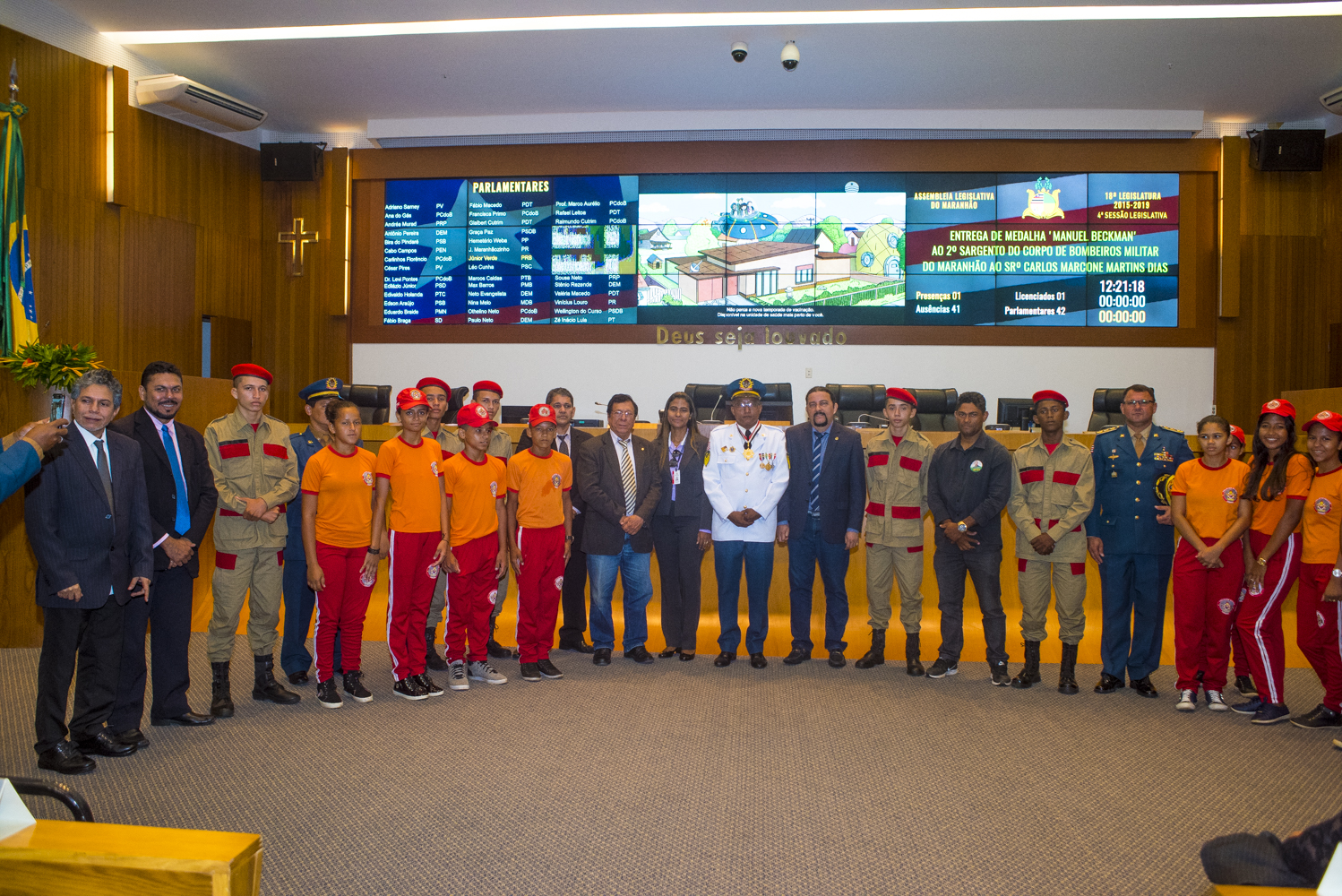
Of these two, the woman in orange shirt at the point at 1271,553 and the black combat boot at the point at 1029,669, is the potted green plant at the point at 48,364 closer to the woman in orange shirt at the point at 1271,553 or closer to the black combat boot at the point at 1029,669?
the black combat boot at the point at 1029,669

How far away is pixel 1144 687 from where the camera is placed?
4.39 m

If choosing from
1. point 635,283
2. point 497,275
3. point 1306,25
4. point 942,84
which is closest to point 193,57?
point 497,275

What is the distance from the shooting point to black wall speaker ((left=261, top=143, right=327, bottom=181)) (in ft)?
30.7

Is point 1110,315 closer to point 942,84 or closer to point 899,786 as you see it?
point 942,84

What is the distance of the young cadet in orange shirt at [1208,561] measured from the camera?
13.6ft

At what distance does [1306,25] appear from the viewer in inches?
276

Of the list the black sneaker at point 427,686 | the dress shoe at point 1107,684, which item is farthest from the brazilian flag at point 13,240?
the dress shoe at point 1107,684

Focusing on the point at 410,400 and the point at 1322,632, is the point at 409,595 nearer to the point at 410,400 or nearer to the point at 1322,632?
the point at 410,400

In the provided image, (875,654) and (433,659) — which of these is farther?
(875,654)

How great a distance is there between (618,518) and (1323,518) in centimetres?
360

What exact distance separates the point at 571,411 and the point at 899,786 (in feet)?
10.2

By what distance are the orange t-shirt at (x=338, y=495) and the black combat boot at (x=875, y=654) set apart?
9.62 feet

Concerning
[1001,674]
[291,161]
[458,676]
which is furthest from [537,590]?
[291,161]

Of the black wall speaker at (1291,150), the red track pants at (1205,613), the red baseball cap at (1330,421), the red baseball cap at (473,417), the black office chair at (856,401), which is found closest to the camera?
the red baseball cap at (1330,421)
